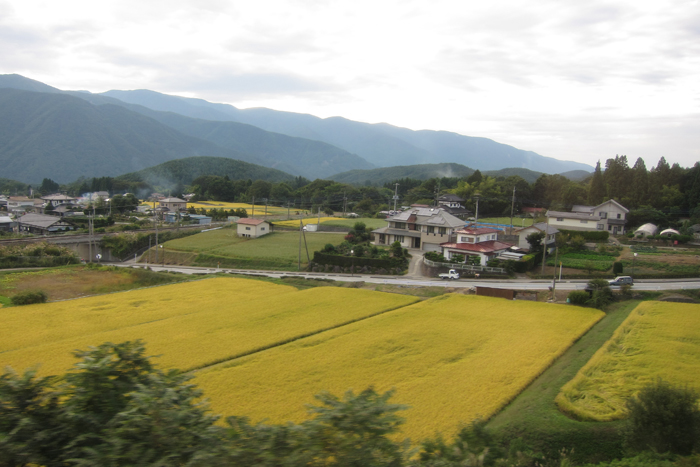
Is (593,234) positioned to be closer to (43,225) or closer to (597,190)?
(597,190)

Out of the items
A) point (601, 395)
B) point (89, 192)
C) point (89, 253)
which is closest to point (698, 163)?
point (601, 395)

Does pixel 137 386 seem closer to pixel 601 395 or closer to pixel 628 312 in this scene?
pixel 601 395

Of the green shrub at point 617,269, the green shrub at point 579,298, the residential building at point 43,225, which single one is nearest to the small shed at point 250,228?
the residential building at point 43,225

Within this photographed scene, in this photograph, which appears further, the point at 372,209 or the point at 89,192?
the point at 89,192

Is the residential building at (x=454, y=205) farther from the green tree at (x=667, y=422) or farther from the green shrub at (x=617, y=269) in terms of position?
the green tree at (x=667, y=422)

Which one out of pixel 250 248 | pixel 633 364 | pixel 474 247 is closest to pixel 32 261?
pixel 250 248

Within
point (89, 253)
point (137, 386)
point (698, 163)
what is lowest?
point (89, 253)
